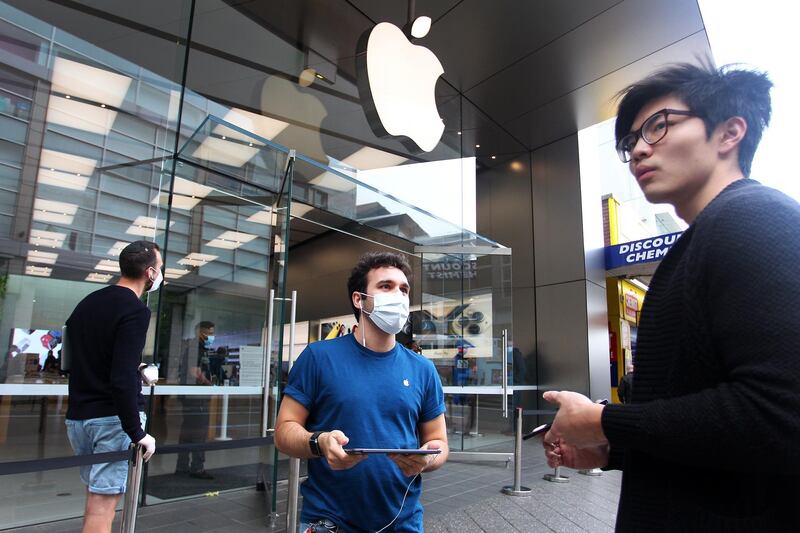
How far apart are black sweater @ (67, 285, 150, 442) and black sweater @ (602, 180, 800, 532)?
2.35m

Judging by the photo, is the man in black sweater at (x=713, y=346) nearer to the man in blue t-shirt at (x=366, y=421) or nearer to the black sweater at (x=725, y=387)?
the black sweater at (x=725, y=387)

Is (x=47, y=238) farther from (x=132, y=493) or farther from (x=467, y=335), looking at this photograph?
(x=467, y=335)

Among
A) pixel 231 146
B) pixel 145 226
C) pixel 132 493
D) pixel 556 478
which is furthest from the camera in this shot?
pixel 556 478

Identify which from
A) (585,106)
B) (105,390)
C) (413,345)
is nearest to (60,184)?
(105,390)

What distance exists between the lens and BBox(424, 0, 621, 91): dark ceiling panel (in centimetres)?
716

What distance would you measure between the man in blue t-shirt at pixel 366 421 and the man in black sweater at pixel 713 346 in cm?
83

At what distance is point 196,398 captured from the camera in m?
4.93

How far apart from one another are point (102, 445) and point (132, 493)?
13.5 inches

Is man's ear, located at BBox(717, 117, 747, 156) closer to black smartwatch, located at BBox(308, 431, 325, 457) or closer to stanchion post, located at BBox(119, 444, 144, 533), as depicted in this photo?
black smartwatch, located at BBox(308, 431, 325, 457)

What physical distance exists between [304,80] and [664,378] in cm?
662

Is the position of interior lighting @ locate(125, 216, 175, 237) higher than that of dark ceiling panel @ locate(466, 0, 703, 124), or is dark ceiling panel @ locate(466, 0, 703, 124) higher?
dark ceiling panel @ locate(466, 0, 703, 124)

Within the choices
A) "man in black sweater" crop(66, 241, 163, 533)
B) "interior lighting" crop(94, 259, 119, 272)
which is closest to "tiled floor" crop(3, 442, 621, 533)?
"man in black sweater" crop(66, 241, 163, 533)

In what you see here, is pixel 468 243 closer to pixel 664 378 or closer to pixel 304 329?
pixel 304 329

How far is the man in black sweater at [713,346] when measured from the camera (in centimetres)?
72
